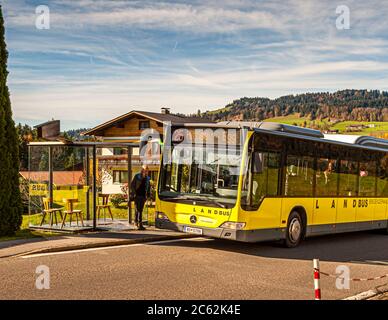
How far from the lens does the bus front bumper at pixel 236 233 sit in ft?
43.5

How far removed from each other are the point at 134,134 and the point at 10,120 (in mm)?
43221

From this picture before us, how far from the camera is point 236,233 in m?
13.2

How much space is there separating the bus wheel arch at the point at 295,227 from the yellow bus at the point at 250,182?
0.03 metres

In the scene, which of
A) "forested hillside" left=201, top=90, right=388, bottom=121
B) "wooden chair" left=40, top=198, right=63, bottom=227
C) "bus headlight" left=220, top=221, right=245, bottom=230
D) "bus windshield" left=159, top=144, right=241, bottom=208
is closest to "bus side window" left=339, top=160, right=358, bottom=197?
"bus windshield" left=159, top=144, right=241, bottom=208

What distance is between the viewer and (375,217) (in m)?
19.8

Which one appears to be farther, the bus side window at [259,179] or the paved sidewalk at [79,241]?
the bus side window at [259,179]

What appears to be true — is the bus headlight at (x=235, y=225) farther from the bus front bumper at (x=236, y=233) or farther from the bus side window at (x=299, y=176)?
the bus side window at (x=299, y=176)

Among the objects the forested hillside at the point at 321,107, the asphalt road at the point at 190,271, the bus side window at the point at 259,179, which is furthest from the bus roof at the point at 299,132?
the forested hillside at the point at 321,107

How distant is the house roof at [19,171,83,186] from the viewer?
17742 millimetres

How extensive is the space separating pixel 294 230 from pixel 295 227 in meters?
0.10

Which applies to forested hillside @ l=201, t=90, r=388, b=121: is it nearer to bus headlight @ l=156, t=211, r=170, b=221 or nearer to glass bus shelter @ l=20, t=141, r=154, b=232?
glass bus shelter @ l=20, t=141, r=154, b=232

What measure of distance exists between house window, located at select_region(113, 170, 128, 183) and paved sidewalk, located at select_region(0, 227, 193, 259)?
3.85 metres
